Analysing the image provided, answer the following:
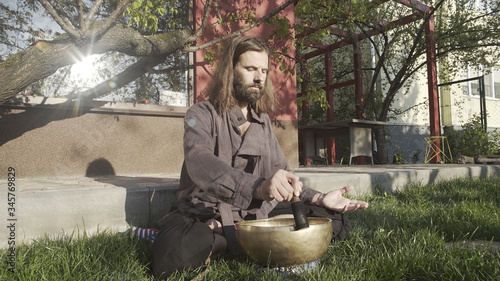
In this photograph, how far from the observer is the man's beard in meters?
2.17

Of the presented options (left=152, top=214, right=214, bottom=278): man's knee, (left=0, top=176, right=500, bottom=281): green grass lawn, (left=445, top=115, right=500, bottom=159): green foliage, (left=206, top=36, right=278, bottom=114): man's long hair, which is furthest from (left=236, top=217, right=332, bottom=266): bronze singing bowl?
(left=445, top=115, right=500, bottom=159): green foliage

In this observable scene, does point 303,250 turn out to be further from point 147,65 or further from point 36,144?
point 147,65

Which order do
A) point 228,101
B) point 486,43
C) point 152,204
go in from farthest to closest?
point 486,43, point 152,204, point 228,101

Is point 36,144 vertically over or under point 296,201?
over

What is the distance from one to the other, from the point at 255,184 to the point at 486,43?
11.0 metres

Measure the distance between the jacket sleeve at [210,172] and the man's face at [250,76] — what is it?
313 millimetres

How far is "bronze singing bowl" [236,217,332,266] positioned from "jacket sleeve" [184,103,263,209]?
14cm

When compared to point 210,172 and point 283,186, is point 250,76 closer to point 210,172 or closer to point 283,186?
point 210,172

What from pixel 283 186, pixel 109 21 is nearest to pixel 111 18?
pixel 109 21

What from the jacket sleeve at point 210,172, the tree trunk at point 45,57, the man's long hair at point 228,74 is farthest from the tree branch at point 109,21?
the jacket sleeve at point 210,172

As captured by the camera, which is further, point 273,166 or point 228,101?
point 273,166

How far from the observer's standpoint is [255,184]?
5.22ft

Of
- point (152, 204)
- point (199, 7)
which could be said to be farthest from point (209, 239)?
point (199, 7)

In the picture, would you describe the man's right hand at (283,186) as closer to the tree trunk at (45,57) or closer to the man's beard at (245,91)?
the man's beard at (245,91)
